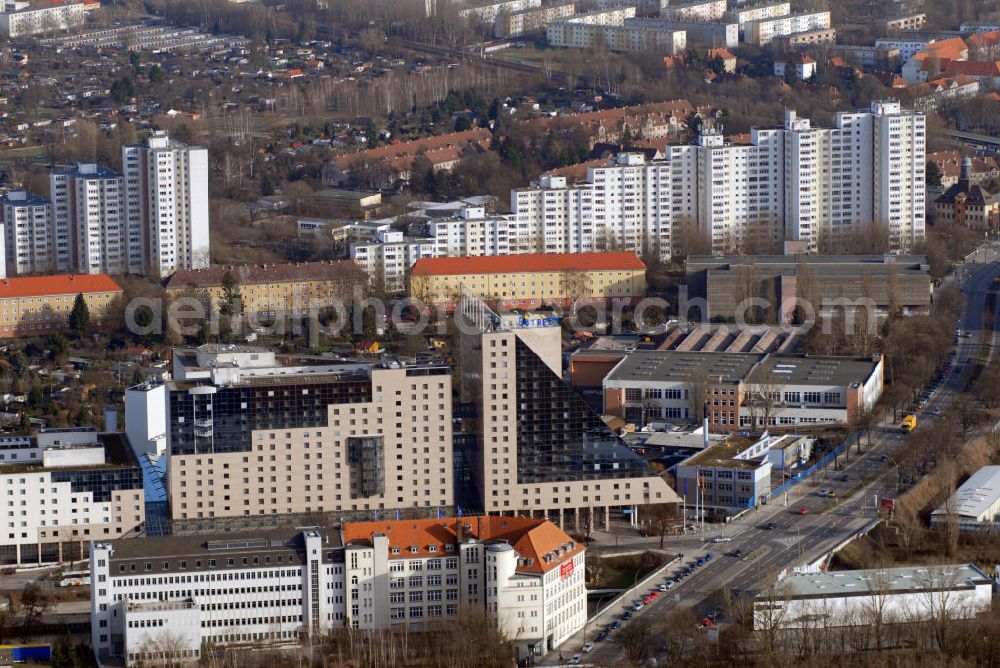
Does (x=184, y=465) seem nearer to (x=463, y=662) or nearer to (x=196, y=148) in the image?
(x=463, y=662)

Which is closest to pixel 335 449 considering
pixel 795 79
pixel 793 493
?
pixel 793 493

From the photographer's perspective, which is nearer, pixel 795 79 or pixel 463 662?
pixel 463 662

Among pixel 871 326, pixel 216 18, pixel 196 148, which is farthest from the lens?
pixel 216 18

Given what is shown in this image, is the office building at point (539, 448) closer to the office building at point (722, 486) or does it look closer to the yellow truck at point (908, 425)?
the office building at point (722, 486)

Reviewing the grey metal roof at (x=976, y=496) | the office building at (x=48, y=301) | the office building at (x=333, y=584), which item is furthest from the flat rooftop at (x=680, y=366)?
the office building at (x=48, y=301)

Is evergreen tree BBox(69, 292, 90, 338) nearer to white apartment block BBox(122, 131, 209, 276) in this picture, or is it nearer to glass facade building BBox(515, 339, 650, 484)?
white apartment block BBox(122, 131, 209, 276)

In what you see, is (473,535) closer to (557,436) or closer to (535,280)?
(557,436)

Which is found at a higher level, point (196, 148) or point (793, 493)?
point (196, 148)
